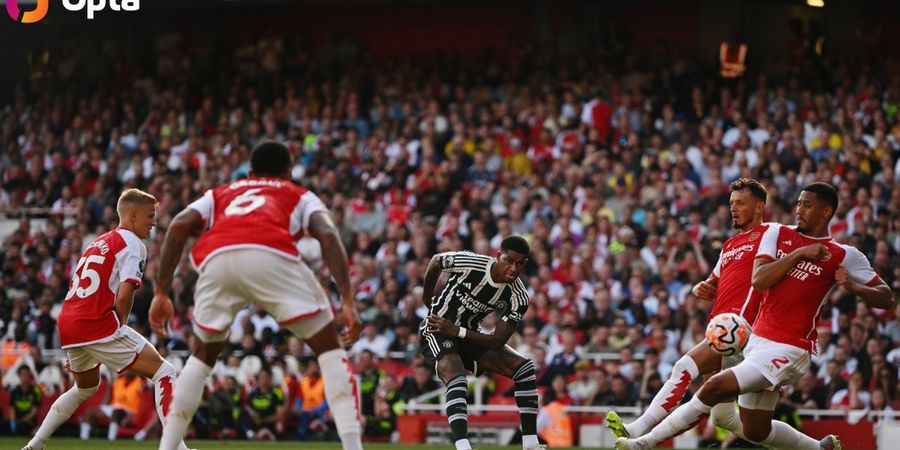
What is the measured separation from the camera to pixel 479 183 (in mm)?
21844

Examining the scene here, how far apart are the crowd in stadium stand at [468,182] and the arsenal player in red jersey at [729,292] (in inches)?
235

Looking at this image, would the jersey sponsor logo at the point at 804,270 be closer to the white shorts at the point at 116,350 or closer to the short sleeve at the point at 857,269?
the short sleeve at the point at 857,269

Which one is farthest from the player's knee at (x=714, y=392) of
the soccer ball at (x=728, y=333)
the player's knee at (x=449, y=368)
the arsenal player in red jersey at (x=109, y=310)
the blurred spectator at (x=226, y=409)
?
the blurred spectator at (x=226, y=409)

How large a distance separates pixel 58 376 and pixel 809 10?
1454cm

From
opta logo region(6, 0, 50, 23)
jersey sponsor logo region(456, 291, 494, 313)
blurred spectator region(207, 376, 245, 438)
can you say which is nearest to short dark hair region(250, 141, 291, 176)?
jersey sponsor logo region(456, 291, 494, 313)

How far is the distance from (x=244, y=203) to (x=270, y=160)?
38cm

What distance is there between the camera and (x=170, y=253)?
27.9 feet

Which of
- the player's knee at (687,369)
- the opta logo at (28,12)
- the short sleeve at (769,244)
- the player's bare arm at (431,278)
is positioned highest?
the opta logo at (28,12)

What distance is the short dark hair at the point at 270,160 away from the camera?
28.5ft

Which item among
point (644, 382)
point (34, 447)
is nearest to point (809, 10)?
point (644, 382)

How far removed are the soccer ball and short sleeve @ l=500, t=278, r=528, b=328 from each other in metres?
1.96

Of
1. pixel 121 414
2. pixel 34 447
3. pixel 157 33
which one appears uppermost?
pixel 157 33

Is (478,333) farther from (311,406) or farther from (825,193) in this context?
(311,406)

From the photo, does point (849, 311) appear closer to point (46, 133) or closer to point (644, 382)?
point (644, 382)
